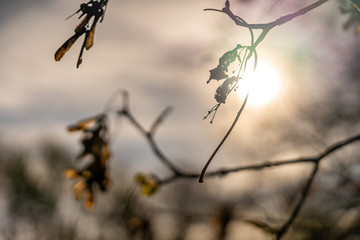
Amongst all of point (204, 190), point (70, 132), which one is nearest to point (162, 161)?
point (70, 132)

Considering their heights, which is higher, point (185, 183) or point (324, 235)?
point (324, 235)

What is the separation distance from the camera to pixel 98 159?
1.62m

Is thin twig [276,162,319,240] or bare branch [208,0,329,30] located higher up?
bare branch [208,0,329,30]

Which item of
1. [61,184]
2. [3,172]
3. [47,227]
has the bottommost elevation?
[47,227]

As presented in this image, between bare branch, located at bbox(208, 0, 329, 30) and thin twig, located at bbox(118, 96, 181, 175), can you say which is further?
thin twig, located at bbox(118, 96, 181, 175)

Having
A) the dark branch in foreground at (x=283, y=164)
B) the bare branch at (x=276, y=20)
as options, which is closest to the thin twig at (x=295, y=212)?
the dark branch in foreground at (x=283, y=164)

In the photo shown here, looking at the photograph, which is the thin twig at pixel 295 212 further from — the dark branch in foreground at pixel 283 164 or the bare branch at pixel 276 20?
the bare branch at pixel 276 20

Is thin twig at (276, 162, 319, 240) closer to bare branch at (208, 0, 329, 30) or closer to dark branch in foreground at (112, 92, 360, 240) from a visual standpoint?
dark branch in foreground at (112, 92, 360, 240)

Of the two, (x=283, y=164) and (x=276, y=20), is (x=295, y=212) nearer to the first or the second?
(x=283, y=164)

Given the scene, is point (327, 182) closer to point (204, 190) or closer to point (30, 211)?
point (204, 190)

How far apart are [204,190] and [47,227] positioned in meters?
12.0

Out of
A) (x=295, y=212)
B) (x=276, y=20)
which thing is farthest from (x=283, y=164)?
(x=276, y=20)

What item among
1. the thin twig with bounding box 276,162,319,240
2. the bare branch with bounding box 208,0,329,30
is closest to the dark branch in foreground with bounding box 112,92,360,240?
the thin twig with bounding box 276,162,319,240

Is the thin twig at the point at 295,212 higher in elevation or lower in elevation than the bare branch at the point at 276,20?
lower
